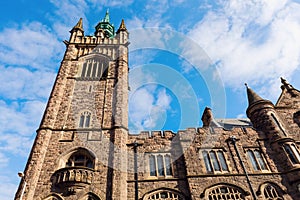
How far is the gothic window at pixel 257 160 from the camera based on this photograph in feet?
50.3

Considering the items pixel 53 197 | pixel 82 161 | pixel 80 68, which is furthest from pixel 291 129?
pixel 80 68

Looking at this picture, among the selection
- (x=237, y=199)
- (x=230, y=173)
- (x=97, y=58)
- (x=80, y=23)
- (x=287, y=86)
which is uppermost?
(x=80, y=23)

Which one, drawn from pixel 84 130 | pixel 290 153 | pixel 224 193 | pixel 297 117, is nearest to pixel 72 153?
pixel 84 130

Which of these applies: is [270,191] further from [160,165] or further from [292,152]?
[160,165]

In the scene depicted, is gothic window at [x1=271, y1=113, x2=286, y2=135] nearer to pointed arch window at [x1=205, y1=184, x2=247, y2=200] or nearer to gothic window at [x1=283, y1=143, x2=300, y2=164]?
gothic window at [x1=283, y1=143, x2=300, y2=164]

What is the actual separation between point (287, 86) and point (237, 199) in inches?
573

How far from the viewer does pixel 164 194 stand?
13641 mm

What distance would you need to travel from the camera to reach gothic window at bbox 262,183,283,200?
13680 millimetres

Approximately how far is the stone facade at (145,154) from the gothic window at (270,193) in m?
0.06

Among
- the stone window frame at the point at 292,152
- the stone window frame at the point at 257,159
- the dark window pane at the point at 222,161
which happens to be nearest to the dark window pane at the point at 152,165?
the dark window pane at the point at 222,161

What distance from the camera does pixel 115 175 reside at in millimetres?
13586

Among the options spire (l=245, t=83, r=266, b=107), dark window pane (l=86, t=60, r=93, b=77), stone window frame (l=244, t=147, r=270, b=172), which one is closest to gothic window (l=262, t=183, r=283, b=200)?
stone window frame (l=244, t=147, r=270, b=172)

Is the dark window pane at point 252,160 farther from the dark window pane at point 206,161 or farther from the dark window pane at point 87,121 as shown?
the dark window pane at point 87,121

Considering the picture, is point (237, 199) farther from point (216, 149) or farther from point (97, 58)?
point (97, 58)
